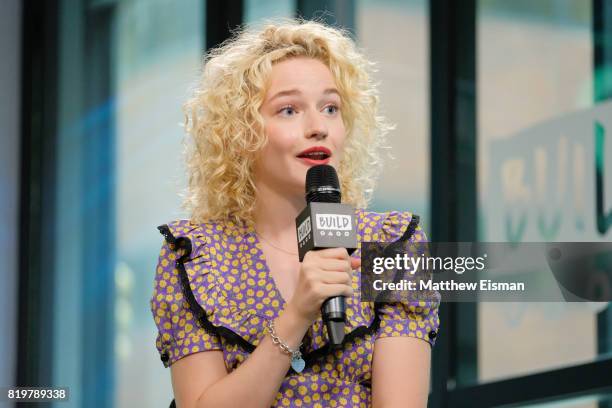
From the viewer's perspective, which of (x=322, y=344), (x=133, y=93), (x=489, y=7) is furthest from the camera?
(x=133, y=93)

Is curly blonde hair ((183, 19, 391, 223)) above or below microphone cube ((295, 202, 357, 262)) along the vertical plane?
above

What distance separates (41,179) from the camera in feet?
15.6

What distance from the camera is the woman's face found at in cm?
178

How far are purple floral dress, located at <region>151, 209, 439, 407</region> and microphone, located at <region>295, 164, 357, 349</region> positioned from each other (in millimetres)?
262

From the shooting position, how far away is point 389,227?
1.90 metres

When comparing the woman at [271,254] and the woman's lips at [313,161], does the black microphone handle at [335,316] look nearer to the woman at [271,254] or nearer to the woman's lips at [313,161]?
the woman at [271,254]

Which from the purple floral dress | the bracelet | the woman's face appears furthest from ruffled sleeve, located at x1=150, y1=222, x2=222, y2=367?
the woman's face

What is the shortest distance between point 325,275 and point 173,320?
472 millimetres

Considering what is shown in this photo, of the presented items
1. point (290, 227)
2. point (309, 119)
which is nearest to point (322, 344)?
point (290, 227)

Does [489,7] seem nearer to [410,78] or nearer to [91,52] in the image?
[410,78]

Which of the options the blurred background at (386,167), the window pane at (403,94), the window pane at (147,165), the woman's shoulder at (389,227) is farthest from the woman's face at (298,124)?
the window pane at (147,165)

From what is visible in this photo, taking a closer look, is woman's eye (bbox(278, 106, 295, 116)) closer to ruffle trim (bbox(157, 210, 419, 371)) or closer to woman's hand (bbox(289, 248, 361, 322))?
ruffle trim (bbox(157, 210, 419, 371))

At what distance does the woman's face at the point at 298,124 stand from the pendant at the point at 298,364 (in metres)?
0.33

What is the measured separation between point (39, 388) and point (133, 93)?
157 cm
